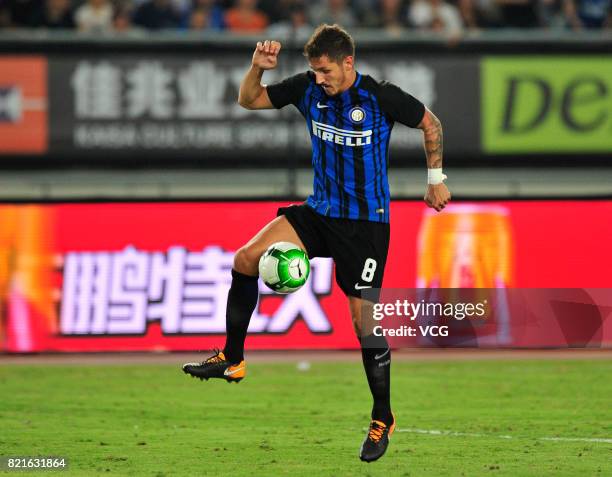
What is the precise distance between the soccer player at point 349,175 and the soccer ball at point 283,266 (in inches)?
4.2

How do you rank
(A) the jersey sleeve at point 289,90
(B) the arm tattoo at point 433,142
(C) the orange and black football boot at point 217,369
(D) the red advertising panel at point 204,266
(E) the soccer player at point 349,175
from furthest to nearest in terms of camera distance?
(D) the red advertising panel at point 204,266 → (C) the orange and black football boot at point 217,369 → (A) the jersey sleeve at point 289,90 → (B) the arm tattoo at point 433,142 → (E) the soccer player at point 349,175

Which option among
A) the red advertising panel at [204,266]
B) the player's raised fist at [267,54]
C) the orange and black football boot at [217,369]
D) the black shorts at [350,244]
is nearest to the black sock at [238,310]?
the orange and black football boot at [217,369]

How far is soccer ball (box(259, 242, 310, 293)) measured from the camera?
25.9 ft

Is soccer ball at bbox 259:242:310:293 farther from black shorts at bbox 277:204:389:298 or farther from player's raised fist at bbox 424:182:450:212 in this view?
player's raised fist at bbox 424:182:450:212

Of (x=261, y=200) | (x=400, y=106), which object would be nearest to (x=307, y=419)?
(x=400, y=106)

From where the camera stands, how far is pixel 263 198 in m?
13.2

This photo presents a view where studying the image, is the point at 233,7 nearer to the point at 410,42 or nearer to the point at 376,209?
the point at 410,42

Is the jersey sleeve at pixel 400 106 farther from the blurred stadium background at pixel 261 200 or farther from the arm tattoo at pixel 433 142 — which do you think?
the blurred stadium background at pixel 261 200

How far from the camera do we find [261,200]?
522 inches

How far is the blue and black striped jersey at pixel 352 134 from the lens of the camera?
25.9ft

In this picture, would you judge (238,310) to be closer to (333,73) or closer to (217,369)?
(217,369)

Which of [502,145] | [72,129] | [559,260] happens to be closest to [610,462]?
[559,260]

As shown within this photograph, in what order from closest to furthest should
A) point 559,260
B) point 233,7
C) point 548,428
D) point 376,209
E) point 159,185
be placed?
point 376,209 < point 548,428 < point 559,260 < point 159,185 < point 233,7

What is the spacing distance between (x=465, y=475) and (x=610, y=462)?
103cm
